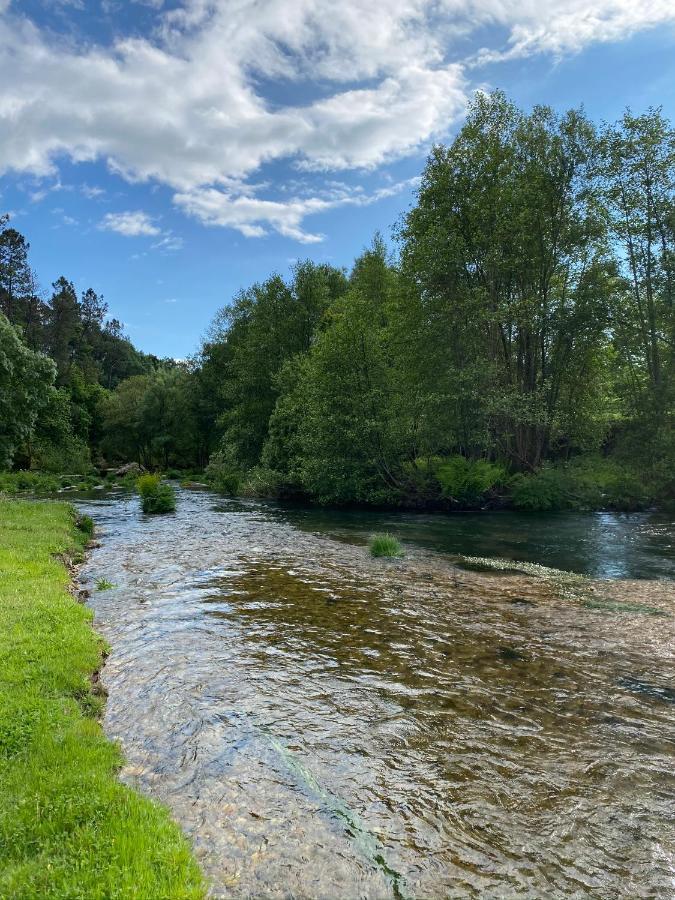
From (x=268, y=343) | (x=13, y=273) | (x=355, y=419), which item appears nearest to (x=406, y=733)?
(x=355, y=419)

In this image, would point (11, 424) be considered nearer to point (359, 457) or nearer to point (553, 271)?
point (359, 457)

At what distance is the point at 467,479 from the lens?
98.1 ft

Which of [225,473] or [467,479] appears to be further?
[225,473]

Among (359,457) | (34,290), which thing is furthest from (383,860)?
(34,290)

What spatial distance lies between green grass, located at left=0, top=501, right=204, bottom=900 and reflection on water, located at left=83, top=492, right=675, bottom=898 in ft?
1.35

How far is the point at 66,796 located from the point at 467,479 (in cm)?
2706

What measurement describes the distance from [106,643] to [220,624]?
86.5 inches

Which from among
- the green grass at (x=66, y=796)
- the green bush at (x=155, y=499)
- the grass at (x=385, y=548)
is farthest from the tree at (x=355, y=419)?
the green grass at (x=66, y=796)

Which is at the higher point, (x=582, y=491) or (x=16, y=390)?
(x=16, y=390)

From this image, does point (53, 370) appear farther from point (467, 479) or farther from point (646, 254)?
point (646, 254)

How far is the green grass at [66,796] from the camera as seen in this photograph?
149 inches

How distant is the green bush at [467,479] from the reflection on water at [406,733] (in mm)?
16697

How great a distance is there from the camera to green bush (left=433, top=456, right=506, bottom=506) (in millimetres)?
29734

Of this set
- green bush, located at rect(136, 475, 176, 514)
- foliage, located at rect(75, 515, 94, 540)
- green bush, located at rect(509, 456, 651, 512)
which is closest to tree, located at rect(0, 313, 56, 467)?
green bush, located at rect(136, 475, 176, 514)
